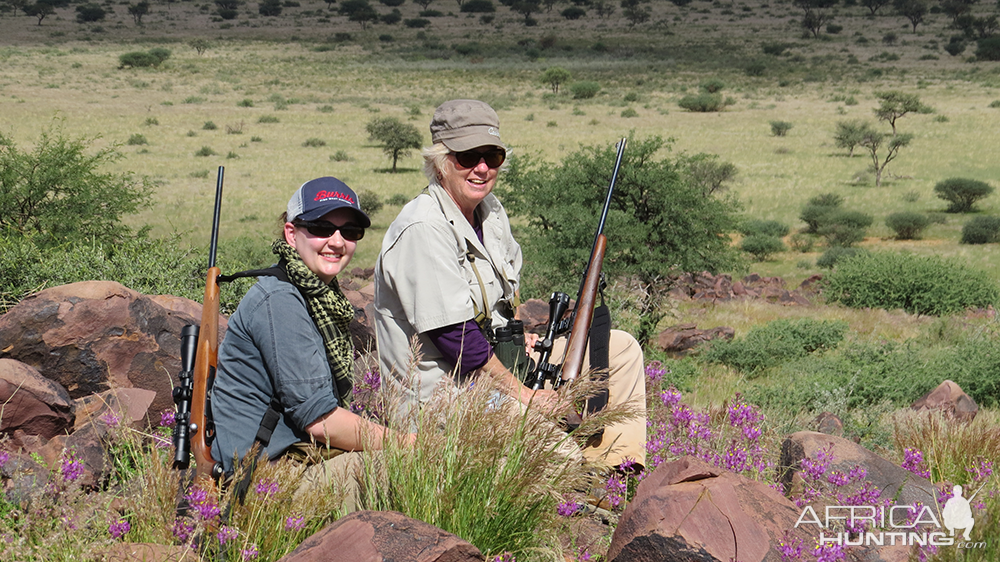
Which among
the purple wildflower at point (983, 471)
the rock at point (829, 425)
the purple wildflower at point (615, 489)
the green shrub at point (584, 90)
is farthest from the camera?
the green shrub at point (584, 90)

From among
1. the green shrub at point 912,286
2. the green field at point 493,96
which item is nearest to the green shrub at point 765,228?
the green field at point 493,96

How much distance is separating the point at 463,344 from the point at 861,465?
1.60m

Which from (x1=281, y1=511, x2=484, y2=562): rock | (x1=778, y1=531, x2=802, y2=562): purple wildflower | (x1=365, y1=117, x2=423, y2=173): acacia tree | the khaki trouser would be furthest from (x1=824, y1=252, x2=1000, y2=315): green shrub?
(x1=365, y1=117, x2=423, y2=173): acacia tree

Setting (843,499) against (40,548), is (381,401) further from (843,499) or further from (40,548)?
(843,499)

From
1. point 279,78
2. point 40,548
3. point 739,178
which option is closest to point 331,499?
point 40,548

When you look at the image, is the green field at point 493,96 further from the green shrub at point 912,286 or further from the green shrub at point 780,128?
the green shrub at point 912,286

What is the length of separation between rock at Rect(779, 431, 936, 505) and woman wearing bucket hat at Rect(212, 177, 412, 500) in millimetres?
1718

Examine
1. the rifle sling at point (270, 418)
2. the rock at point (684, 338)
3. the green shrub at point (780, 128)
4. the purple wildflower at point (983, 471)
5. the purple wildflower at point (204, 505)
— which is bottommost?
the rock at point (684, 338)

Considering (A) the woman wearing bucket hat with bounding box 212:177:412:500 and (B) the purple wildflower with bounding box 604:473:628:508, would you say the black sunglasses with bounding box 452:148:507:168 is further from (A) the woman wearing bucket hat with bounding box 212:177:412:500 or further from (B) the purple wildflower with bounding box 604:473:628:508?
(B) the purple wildflower with bounding box 604:473:628:508

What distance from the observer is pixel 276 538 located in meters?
2.44

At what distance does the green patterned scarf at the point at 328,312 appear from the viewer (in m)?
2.74

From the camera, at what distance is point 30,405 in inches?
149

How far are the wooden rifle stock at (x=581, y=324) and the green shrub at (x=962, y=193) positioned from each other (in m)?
21.1

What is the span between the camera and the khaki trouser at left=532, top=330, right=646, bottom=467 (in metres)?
3.35
